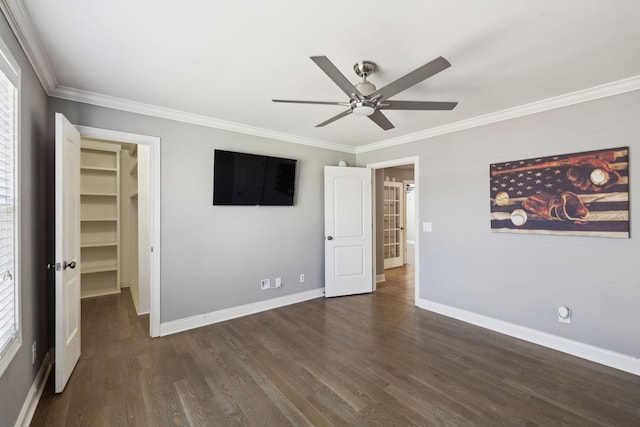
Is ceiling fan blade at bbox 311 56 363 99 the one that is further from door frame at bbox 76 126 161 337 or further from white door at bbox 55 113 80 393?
door frame at bbox 76 126 161 337

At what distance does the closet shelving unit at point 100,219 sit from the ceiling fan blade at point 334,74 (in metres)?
4.40

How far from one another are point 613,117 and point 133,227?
643cm

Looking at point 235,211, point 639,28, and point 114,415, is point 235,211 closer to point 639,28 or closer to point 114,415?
point 114,415

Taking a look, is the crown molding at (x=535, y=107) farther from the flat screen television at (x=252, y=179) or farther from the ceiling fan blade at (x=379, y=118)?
the flat screen television at (x=252, y=179)

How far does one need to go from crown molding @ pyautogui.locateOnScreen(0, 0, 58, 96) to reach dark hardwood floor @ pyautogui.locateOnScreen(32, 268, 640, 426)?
2.41m

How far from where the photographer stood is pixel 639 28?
A: 1720 millimetres

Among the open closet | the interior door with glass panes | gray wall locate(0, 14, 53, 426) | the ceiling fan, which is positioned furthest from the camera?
the interior door with glass panes

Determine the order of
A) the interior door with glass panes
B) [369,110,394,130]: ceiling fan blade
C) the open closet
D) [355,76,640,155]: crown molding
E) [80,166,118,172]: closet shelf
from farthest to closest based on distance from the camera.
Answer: the interior door with glass panes, the open closet, [80,166,118,172]: closet shelf, [355,76,640,155]: crown molding, [369,110,394,130]: ceiling fan blade

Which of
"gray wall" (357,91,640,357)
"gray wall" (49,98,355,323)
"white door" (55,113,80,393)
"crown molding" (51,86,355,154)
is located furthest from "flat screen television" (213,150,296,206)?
"gray wall" (357,91,640,357)

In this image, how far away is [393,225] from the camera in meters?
6.65

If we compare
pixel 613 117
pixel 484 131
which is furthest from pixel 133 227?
pixel 613 117

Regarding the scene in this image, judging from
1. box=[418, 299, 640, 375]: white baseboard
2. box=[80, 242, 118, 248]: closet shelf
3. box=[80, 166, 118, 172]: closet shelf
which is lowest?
box=[418, 299, 640, 375]: white baseboard

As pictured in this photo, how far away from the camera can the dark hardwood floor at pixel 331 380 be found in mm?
1893

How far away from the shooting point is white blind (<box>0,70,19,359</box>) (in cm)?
151
